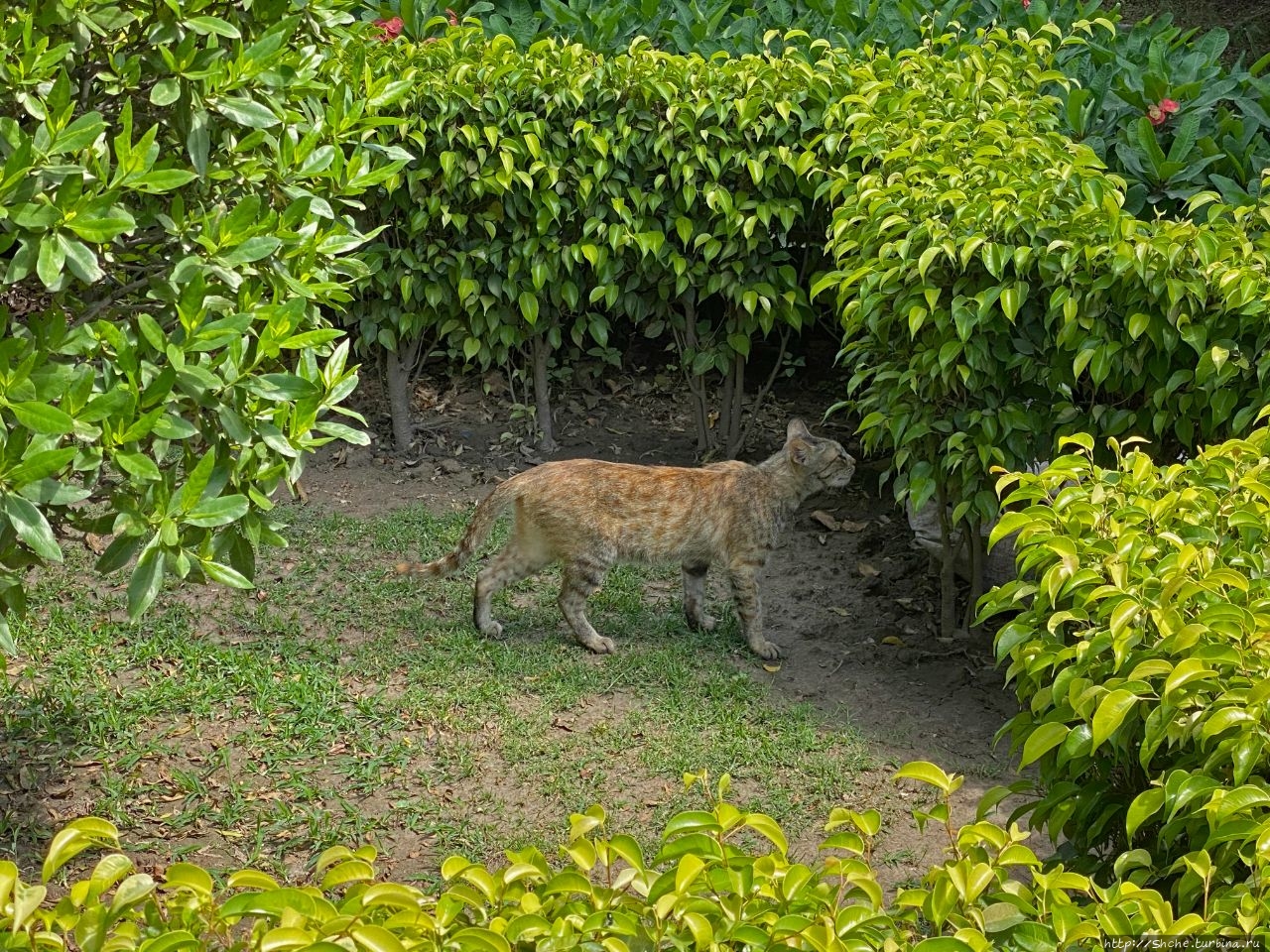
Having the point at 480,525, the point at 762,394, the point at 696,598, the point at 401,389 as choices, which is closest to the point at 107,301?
the point at 480,525

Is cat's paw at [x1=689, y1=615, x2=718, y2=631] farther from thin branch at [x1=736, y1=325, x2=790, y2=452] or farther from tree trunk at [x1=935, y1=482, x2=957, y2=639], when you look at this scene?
thin branch at [x1=736, y1=325, x2=790, y2=452]

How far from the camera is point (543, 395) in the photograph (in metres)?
9.85

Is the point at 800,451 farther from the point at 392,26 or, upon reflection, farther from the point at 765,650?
the point at 392,26

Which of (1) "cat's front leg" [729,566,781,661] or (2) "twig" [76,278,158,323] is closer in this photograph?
(2) "twig" [76,278,158,323]

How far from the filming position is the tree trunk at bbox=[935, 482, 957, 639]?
24.7ft

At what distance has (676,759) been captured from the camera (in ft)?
21.2

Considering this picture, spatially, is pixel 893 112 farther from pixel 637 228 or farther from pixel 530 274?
pixel 530 274

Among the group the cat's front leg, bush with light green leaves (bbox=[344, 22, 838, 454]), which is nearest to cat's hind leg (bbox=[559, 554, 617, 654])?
the cat's front leg

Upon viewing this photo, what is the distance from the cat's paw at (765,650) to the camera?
7.73 meters

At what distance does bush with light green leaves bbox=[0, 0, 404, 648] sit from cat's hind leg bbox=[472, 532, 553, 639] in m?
2.77

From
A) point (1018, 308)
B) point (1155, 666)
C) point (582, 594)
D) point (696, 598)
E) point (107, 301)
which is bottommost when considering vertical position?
point (696, 598)

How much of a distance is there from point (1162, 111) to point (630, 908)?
24.8 ft

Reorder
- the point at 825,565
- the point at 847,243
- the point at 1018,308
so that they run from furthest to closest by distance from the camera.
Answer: the point at 825,565, the point at 847,243, the point at 1018,308

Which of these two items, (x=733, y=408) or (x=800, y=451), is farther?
(x=733, y=408)
